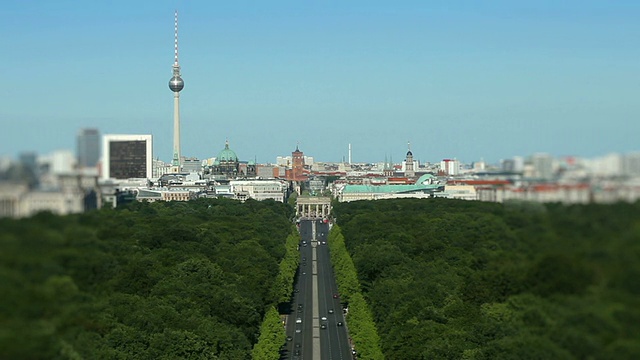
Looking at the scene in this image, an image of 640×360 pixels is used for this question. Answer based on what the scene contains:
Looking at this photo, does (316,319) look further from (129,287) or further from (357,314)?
(129,287)

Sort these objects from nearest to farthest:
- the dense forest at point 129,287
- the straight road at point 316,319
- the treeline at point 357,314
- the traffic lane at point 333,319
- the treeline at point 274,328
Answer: the dense forest at point 129,287 < the treeline at point 274,328 < the treeline at point 357,314 < the straight road at point 316,319 < the traffic lane at point 333,319

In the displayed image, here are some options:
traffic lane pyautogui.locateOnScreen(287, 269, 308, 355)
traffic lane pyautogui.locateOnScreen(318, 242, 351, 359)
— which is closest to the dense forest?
traffic lane pyautogui.locateOnScreen(287, 269, 308, 355)

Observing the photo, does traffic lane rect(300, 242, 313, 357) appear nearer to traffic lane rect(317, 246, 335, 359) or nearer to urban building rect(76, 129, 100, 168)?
traffic lane rect(317, 246, 335, 359)

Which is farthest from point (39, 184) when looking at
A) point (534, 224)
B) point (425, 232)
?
point (425, 232)

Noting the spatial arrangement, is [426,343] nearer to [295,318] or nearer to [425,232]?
[295,318]

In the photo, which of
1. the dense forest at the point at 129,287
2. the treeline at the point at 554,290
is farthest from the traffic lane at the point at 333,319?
the treeline at the point at 554,290

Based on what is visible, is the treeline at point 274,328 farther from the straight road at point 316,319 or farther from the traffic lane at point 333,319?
the traffic lane at point 333,319
